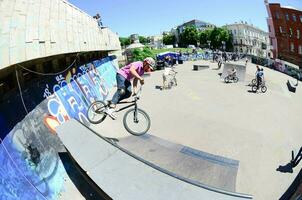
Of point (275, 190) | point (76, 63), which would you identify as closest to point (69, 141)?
point (76, 63)

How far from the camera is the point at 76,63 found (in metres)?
2.51

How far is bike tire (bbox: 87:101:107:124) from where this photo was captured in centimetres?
240

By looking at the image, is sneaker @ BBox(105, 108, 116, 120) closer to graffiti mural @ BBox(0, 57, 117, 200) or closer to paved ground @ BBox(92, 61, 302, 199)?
paved ground @ BBox(92, 61, 302, 199)

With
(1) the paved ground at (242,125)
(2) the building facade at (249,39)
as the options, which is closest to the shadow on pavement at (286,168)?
(1) the paved ground at (242,125)

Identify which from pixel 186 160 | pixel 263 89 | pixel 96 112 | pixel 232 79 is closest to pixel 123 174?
pixel 186 160

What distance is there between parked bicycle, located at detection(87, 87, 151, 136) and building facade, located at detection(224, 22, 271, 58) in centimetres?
87

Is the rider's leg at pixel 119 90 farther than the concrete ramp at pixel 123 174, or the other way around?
the rider's leg at pixel 119 90

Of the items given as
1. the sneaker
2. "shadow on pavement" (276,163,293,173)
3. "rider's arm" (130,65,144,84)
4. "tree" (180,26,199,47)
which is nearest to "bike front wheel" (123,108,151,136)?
the sneaker

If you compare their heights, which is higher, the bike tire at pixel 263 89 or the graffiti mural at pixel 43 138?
the bike tire at pixel 263 89

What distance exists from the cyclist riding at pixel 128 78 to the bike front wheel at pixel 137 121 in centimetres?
15

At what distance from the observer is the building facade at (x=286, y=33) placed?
1.16 metres

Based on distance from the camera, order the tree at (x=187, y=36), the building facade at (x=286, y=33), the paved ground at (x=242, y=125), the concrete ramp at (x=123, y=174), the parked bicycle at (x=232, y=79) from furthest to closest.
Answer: the tree at (x=187, y=36) < the parked bicycle at (x=232, y=79) < the paved ground at (x=242, y=125) < the concrete ramp at (x=123, y=174) < the building facade at (x=286, y=33)

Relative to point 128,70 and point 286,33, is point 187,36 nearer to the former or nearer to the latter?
point 128,70

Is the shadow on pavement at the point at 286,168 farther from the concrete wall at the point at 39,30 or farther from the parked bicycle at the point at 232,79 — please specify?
the concrete wall at the point at 39,30
